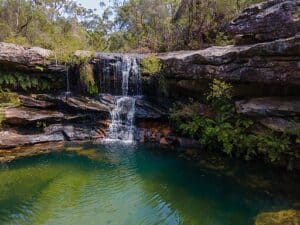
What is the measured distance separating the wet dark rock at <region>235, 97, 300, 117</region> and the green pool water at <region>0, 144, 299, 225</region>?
170 centimetres

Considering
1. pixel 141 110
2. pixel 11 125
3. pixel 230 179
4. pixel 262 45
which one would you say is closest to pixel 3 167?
pixel 11 125

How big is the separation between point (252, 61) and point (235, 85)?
4.56 ft

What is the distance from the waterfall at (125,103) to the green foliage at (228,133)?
2.18 meters

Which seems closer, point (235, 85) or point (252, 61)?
point (252, 61)

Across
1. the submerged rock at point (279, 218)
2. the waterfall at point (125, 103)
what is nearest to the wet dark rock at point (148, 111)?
the waterfall at point (125, 103)

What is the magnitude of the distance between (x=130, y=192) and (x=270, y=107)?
4.61 metres

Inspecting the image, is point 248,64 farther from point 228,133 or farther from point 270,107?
point 228,133

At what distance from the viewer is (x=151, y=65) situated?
39.8 feet

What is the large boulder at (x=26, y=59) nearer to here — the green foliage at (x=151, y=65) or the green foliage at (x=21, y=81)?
the green foliage at (x=21, y=81)

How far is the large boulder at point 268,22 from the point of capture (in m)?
8.52

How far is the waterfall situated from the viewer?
12250 millimetres

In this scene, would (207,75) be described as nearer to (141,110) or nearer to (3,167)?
(141,110)

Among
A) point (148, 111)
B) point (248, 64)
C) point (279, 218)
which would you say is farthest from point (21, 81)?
point (279, 218)

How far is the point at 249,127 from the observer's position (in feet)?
→ 30.7
